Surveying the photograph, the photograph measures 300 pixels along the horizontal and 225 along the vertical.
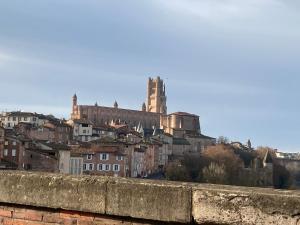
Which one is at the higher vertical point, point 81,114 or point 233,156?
point 81,114

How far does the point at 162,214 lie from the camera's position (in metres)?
4.46

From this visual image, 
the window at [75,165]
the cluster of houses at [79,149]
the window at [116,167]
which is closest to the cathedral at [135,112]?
the cluster of houses at [79,149]

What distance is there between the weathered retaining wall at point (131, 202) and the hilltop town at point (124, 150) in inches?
1399

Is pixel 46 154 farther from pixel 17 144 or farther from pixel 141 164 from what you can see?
pixel 141 164

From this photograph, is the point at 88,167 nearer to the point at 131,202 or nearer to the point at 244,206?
the point at 131,202

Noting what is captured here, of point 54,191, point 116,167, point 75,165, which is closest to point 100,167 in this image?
point 116,167

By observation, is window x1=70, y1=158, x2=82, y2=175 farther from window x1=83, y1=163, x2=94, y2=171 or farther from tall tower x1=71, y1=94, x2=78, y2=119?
tall tower x1=71, y1=94, x2=78, y2=119

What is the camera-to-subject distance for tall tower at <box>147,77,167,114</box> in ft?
565

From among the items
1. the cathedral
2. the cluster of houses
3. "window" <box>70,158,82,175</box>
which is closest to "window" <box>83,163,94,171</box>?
the cluster of houses

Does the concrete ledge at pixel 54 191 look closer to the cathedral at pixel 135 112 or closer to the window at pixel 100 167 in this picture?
the window at pixel 100 167

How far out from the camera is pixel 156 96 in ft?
570

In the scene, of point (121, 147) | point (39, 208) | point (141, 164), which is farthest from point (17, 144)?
point (39, 208)

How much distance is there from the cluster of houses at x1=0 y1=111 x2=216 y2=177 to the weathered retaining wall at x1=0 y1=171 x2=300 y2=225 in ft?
132

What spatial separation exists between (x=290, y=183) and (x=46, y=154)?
6815cm
